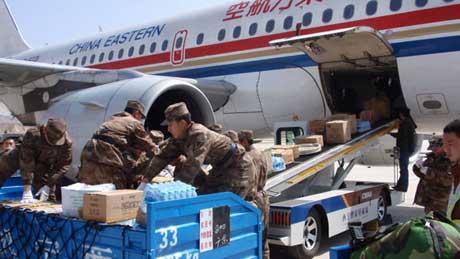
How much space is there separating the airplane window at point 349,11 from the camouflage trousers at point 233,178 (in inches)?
179

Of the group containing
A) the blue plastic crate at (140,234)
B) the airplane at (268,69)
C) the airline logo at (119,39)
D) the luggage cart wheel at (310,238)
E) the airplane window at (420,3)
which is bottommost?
the luggage cart wheel at (310,238)

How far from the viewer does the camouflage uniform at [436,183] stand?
603 centimetres

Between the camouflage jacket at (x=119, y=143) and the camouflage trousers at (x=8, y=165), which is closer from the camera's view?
the camouflage jacket at (x=119, y=143)

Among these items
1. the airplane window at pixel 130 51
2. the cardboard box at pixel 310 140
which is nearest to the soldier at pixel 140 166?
the cardboard box at pixel 310 140

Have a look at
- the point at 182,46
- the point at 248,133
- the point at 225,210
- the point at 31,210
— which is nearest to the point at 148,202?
the point at 225,210

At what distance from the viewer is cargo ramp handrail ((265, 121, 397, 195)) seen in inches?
252

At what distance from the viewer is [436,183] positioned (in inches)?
241

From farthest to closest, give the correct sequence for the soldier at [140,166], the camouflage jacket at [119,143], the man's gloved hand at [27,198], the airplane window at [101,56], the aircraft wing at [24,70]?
the airplane window at [101,56] → the aircraft wing at [24,70] → the soldier at [140,166] → the camouflage jacket at [119,143] → the man's gloved hand at [27,198]

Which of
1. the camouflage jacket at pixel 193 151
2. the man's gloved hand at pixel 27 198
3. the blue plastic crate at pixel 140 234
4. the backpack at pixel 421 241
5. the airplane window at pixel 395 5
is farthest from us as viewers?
the airplane window at pixel 395 5

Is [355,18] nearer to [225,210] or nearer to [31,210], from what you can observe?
[225,210]

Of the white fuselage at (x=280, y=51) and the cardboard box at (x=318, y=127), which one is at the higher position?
the white fuselage at (x=280, y=51)

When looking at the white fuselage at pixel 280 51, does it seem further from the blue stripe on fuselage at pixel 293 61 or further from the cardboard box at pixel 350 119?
the cardboard box at pixel 350 119

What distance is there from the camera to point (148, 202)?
11.9ft

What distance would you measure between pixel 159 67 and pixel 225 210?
8.20 metres
